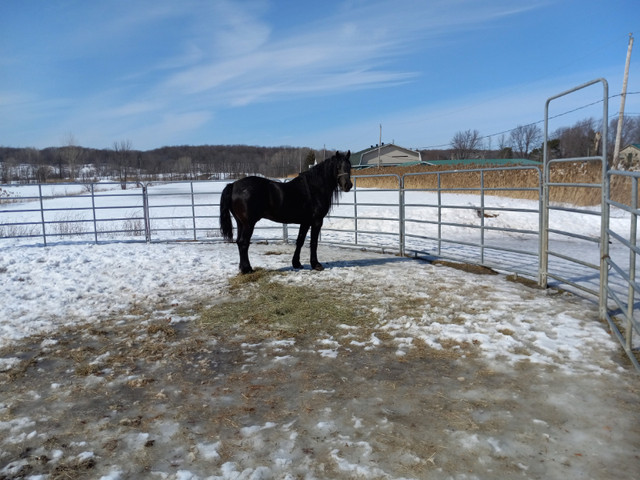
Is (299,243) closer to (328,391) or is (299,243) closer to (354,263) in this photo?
(354,263)

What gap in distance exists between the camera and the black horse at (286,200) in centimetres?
612

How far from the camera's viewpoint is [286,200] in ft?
21.0

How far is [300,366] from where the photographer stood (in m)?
3.29

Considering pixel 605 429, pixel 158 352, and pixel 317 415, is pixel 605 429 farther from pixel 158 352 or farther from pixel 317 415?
pixel 158 352

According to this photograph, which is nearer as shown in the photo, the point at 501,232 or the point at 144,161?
the point at 501,232

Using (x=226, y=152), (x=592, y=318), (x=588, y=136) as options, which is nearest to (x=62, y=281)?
(x=592, y=318)

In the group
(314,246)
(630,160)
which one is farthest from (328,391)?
(630,160)

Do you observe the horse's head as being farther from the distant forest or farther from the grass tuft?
the distant forest

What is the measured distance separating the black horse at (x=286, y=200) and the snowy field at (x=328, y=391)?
137 cm

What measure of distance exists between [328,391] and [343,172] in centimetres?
422

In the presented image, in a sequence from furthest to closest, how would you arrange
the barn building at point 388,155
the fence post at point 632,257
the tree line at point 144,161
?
the tree line at point 144,161, the barn building at point 388,155, the fence post at point 632,257

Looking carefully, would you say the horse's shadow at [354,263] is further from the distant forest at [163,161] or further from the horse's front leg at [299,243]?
the distant forest at [163,161]

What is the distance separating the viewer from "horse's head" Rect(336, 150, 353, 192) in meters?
6.52

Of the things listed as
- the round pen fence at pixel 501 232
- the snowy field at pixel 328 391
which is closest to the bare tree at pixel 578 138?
the round pen fence at pixel 501 232
